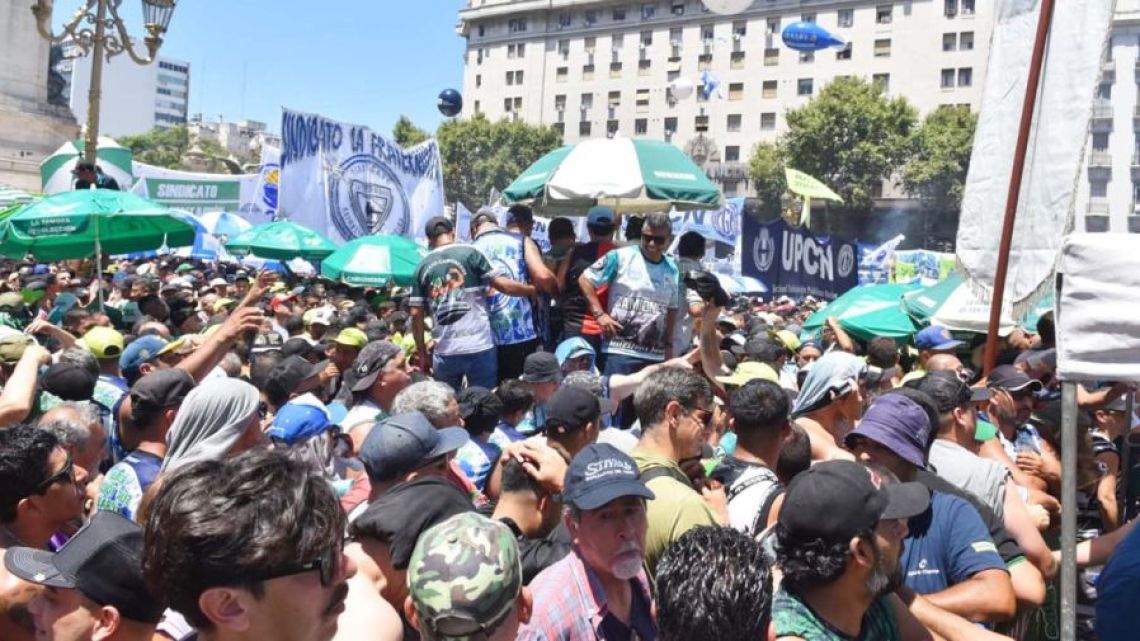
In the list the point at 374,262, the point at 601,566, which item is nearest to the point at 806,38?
the point at 374,262

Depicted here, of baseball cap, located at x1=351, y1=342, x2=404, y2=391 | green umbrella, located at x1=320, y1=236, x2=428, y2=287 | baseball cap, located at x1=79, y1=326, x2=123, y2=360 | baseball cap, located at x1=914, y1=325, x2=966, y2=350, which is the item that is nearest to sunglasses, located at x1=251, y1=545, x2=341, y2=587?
baseball cap, located at x1=351, y1=342, x2=404, y2=391

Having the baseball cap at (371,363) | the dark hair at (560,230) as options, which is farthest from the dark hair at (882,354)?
the baseball cap at (371,363)

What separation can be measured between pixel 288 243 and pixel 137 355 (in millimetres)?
9190

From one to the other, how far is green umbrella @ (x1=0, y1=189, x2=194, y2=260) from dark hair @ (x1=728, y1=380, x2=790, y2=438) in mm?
7221

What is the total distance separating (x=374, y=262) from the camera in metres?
13.6

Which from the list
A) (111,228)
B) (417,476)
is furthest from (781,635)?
(111,228)

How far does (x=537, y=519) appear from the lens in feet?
12.0

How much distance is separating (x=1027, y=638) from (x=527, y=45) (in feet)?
268

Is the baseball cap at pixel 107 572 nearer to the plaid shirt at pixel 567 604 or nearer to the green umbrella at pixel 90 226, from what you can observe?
the plaid shirt at pixel 567 604

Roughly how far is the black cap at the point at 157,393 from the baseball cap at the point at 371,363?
1.49 m

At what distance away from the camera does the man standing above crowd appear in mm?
6906

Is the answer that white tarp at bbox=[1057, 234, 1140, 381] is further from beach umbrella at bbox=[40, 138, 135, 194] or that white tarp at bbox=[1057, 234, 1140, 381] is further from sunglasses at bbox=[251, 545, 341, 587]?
beach umbrella at bbox=[40, 138, 135, 194]

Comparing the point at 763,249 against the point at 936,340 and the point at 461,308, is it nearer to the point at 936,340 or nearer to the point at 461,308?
the point at 936,340

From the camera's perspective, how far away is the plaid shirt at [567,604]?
2811 millimetres
